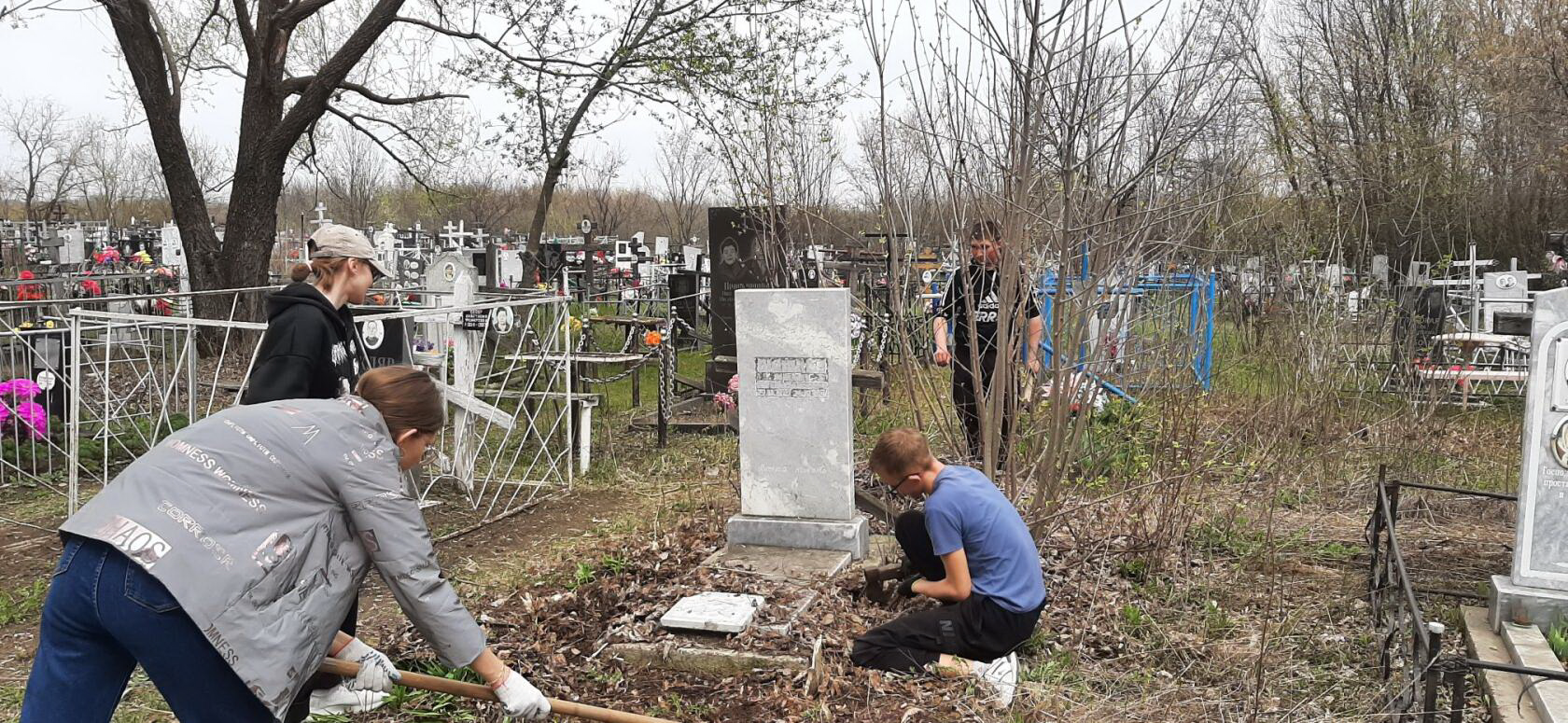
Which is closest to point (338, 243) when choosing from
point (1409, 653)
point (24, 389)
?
point (1409, 653)

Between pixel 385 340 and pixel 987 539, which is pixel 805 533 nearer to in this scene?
pixel 987 539

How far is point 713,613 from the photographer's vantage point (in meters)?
4.03

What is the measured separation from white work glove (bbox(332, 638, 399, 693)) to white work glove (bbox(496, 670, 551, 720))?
49 cm

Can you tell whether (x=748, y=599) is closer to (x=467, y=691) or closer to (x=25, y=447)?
(x=467, y=691)

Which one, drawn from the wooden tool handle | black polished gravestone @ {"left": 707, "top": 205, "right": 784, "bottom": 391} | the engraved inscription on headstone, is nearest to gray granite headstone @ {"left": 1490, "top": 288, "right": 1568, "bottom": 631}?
the engraved inscription on headstone

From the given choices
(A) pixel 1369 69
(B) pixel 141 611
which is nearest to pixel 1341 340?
(B) pixel 141 611

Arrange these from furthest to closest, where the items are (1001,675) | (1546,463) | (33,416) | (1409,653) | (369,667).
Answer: (33,416) < (1546,463) < (1409,653) < (1001,675) < (369,667)

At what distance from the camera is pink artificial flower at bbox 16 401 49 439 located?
25.0ft

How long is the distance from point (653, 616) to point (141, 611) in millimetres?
2182

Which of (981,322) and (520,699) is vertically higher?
(981,322)

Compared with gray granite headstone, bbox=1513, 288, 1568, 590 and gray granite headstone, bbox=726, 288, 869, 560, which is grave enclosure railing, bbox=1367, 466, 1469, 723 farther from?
gray granite headstone, bbox=726, 288, 869, 560

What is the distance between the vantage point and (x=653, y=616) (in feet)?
13.7

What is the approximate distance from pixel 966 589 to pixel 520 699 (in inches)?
70.3

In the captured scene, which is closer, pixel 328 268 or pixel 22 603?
pixel 328 268
